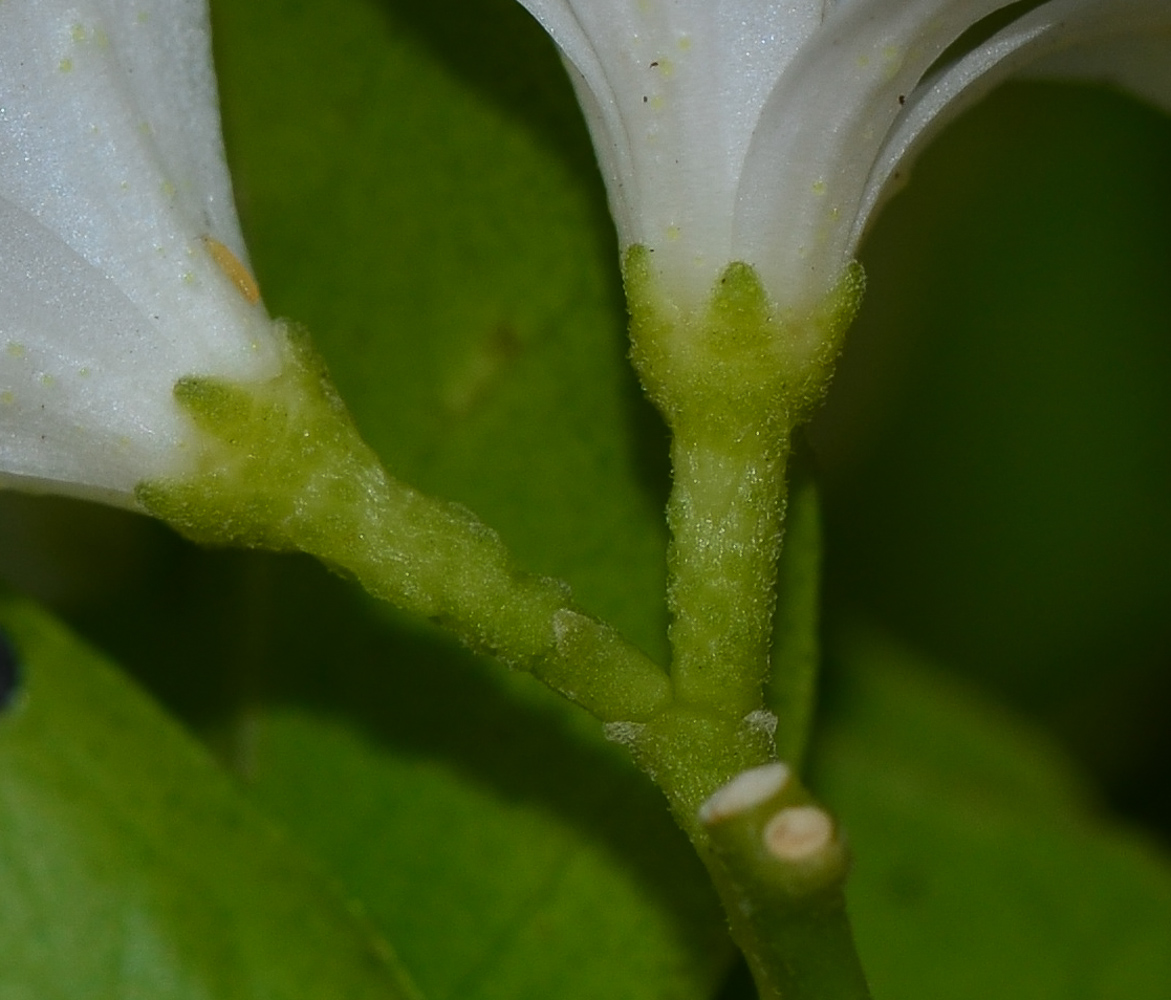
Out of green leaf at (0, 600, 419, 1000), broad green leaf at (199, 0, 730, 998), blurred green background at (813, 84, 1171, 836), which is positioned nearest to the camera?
green leaf at (0, 600, 419, 1000)

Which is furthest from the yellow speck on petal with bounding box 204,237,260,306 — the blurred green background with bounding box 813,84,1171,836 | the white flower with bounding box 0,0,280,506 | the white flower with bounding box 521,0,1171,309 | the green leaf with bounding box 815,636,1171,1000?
the blurred green background with bounding box 813,84,1171,836

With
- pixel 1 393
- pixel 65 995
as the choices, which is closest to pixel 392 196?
pixel 1 393

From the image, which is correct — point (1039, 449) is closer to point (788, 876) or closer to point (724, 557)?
point (724, 557)

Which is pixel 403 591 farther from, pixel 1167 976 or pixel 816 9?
pixel 1167 976

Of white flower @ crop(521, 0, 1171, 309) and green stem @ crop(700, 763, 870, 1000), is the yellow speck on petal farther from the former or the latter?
green stem @ crop(700, 763, 870, 1000)

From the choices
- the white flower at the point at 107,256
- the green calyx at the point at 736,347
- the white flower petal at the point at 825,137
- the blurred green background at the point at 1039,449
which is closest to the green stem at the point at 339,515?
the white flower at the point at 107,256

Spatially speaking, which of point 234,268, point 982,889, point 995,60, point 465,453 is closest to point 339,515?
point 234,268
